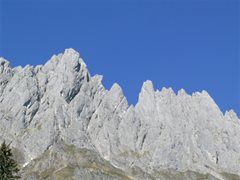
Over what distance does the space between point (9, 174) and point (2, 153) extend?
2.61 m

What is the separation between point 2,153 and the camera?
59969 millimetres

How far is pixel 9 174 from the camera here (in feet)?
196
